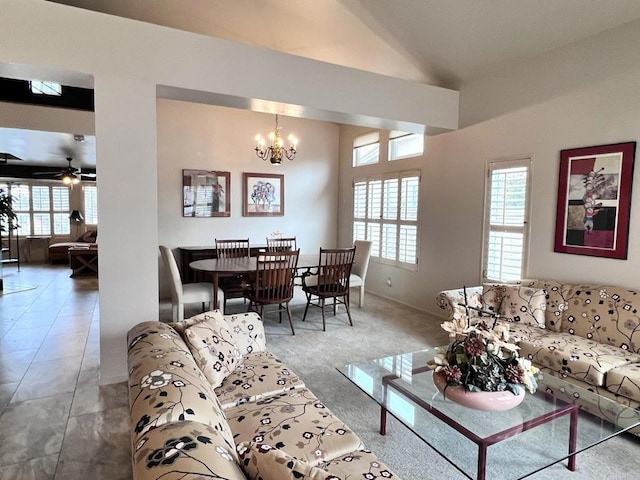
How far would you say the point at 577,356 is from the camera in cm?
269

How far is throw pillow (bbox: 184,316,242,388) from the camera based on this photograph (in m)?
2.05

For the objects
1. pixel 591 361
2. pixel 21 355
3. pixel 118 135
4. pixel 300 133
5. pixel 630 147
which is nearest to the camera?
pixel 591 361

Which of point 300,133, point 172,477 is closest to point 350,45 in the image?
point 300,133

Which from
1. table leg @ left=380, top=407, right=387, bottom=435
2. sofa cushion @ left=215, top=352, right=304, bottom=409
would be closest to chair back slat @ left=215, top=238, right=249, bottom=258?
sofa cushion @ left=215, top=352, right=304, bottom=409

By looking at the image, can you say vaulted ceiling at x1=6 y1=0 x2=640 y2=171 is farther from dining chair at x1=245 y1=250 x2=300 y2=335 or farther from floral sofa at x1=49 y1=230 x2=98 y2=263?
floral sofa at x1=49 y1=230 x2=98 y2=263

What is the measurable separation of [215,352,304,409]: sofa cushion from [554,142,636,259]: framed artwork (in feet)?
9.73

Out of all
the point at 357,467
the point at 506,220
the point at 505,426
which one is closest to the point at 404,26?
the point at 506,220

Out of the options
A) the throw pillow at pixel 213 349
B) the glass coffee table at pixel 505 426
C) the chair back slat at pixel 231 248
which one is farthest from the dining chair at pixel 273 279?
the glass coffee table at pixel 505 426

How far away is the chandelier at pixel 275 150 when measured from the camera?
5070 mm

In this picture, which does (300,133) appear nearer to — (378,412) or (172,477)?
(378,412)

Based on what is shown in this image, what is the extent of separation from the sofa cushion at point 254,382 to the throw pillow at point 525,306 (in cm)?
232

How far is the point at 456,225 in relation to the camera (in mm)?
4742

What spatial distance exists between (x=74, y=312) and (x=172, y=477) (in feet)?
17.0

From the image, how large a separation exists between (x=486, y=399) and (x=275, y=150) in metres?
4.02
